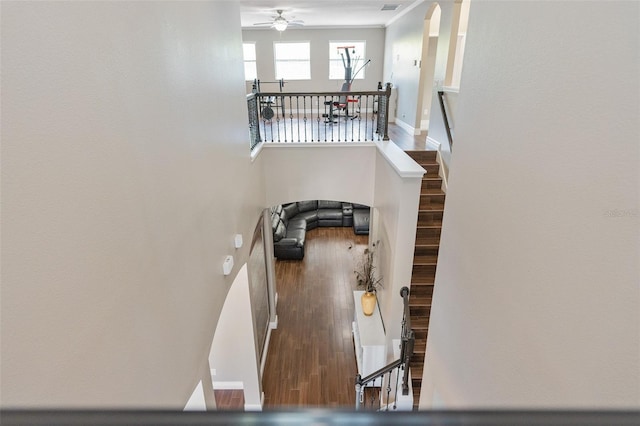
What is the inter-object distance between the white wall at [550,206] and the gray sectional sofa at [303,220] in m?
7.63

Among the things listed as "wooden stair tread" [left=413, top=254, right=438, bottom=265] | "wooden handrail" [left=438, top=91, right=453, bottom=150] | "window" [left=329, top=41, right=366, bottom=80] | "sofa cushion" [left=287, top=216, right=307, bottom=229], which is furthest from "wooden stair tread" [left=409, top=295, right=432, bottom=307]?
"window" [left=329, top=41, right=366, bottom=80]

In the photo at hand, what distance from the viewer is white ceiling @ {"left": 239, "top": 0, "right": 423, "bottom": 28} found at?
6.78m

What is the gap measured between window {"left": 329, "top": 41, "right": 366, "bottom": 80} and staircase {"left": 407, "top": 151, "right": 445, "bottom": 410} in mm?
7096

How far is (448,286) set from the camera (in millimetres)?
2248

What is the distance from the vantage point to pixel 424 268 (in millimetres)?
4590

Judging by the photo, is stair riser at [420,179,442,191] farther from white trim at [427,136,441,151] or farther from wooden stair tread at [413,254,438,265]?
wooden stair tread at [413,254,438,265]

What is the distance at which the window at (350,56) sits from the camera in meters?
10.8

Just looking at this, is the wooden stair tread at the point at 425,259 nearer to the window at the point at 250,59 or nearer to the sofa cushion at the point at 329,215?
the sofa cushion at the point at 329,215

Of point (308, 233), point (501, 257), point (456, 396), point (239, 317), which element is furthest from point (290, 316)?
point (501, 257)

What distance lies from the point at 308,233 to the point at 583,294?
34.2 feet

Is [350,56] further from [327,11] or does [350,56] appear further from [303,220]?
[303,220]

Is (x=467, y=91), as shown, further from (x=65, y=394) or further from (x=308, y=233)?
(x=308, y=233)

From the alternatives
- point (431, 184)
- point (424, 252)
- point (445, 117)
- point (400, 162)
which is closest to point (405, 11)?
point (445, 117)

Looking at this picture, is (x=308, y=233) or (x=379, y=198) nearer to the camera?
(x=379, y=198)
